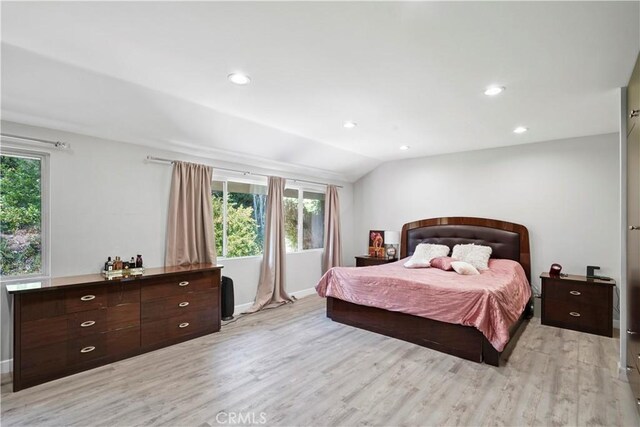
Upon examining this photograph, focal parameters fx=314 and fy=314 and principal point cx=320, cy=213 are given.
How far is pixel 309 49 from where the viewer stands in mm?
2145

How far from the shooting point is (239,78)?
8.48 ft

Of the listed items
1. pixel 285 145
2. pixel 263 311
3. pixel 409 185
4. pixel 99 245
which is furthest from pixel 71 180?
pixel 409 185

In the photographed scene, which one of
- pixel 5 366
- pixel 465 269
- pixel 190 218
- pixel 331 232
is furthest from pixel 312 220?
pixel 5 366

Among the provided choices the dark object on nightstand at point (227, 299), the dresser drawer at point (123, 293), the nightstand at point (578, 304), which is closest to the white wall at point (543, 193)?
the nightstand at point (578, 304)

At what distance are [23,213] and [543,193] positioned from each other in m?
6.21

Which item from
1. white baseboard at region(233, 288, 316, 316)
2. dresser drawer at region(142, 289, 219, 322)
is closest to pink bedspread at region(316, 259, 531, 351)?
white baseboard at region(233, 288, 316, 316)

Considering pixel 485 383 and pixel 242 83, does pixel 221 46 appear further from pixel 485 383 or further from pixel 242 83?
pixel 485 383

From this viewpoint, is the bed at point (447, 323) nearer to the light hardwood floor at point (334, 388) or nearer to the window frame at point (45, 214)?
the light hardwood floor at point (334, 388)

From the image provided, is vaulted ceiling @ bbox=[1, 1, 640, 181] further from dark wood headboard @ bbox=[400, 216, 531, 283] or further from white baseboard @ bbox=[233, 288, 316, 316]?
white baseboard @ bbox=[233, 288, 316, 316]

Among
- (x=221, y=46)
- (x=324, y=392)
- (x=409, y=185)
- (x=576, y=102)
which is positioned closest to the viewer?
(x=221, y=46)

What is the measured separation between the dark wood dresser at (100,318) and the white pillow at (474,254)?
349cm

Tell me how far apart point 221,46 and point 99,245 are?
251 centimetres

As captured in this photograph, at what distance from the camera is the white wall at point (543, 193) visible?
4.11 metres

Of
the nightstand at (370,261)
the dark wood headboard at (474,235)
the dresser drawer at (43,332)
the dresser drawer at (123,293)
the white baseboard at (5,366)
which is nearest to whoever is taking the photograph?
the dresser drawer at (43,332)
